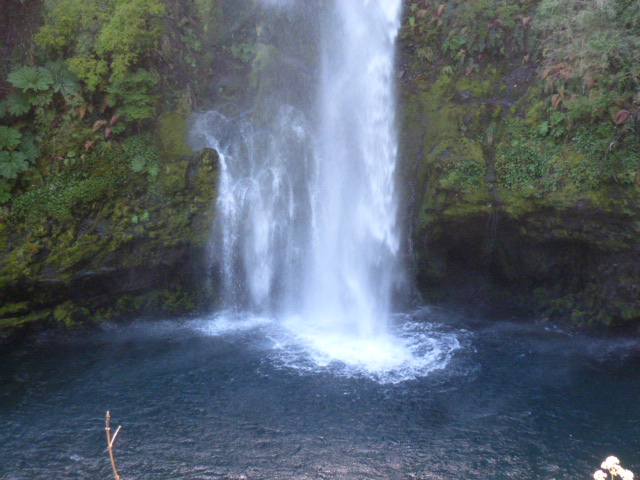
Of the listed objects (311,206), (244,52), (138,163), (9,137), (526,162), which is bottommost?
(311,206)

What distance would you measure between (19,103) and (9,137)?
113 cm

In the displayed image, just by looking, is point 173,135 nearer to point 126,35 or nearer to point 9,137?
point 126,35

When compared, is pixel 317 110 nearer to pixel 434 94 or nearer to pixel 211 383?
pixel 434 94

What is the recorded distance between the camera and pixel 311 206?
48.0ft

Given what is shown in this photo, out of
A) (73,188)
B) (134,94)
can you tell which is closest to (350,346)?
(73,188)

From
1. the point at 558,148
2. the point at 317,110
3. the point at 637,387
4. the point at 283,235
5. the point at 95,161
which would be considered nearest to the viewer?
the point at 637,387

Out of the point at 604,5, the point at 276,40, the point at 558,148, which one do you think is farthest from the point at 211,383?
the point at 604,5

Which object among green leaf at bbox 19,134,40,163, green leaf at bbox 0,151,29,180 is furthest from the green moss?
green leaf at bbox 0,151,29,180

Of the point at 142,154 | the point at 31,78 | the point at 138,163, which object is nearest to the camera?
the point at 31,78

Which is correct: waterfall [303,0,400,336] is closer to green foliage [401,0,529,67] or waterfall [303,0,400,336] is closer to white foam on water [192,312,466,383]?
white foam on water [192,312,466,383]

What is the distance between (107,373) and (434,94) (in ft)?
38.6

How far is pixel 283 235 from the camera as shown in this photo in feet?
47.6

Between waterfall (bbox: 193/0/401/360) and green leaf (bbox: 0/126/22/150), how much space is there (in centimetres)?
461

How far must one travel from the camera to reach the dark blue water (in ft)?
26.9
